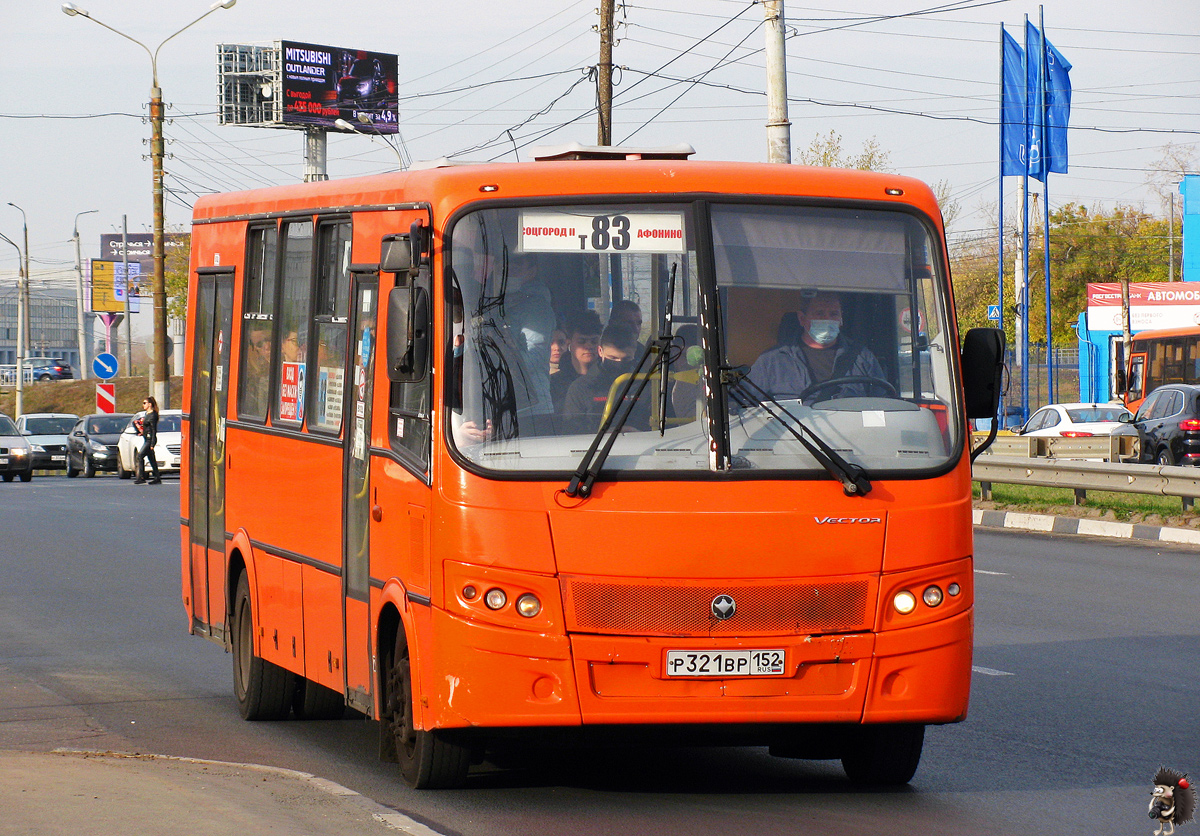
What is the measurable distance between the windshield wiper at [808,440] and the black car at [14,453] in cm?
3787

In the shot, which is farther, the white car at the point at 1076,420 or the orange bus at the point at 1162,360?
the orange bus at the point at 1162,360

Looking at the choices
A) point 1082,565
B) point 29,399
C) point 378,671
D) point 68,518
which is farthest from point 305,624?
point 29,399

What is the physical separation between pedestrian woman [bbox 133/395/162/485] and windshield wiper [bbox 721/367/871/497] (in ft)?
106

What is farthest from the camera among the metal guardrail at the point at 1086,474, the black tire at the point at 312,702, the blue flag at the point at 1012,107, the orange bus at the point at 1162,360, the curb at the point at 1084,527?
the blue flag at the point at 1012,107

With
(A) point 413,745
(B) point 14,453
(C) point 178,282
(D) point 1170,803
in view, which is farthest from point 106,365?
(C) point 178,282

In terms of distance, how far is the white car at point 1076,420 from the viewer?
33719mm

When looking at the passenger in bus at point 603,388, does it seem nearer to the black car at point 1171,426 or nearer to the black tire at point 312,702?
the black tire at point 312,702

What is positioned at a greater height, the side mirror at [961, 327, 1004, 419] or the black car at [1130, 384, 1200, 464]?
the side mirror at [961, 327, 1004, 419]

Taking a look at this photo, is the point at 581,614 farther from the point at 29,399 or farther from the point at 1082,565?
the point at 29,399

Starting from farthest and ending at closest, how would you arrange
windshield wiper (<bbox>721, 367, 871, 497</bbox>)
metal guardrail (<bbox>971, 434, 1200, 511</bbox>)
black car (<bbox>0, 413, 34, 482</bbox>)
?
black car (<bbox>0, 413, 34, 482</bbox>), metal guardrail (<bbox>971, 434, 1200, 511</bbox>), windshield wiper (<bbox>721, 367, 871, 497</bbox>)

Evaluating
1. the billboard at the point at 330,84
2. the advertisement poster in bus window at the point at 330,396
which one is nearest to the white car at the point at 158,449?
the advertisement poster in bus window at the point at 330,396

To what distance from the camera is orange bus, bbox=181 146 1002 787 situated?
21.4 feet

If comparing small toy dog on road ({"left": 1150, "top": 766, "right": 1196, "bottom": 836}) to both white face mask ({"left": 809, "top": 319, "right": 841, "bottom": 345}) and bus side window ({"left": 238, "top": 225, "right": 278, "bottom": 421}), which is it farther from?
bus side window ({"left": 238, "top": 225, "right": 278, "bottom": 421})

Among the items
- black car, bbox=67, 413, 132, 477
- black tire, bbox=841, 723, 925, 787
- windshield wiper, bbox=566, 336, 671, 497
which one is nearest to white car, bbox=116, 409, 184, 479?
black car, bbox=67, 413, 132, 477
